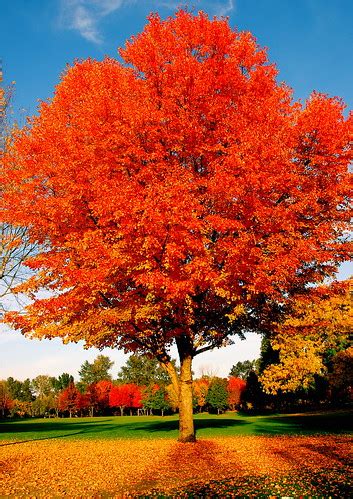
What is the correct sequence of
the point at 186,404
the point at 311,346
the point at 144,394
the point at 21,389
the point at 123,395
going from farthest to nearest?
the point at 21,389 < the point at 123,395 < the point at 144,394 < the point at 311,346 < the point at 186,404

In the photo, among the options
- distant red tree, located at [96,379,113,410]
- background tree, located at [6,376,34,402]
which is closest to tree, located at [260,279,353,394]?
distant red tree, located at [96,379,113,410]

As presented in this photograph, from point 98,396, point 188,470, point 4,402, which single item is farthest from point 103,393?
point 188,470

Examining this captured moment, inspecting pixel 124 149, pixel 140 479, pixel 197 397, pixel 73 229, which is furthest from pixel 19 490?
pixel 197 397

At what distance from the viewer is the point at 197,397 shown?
96375 millimetres

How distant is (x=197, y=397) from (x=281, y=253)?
8735cm

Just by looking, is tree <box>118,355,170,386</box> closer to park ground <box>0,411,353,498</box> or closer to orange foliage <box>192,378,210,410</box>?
orange foliage <box>192,378,210,410</box>

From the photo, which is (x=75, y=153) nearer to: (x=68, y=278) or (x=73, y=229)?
(x=73, y=229)

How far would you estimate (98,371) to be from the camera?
13950 centimetres

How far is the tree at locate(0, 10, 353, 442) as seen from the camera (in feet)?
47.2

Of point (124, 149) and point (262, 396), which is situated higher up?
point (124, 149)

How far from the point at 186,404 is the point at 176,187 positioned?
33.0ft

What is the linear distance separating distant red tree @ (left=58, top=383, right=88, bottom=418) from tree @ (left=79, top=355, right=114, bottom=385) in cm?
1932

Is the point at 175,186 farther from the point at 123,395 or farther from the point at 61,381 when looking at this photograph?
the point at 61,381

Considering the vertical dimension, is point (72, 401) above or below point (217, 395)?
below
